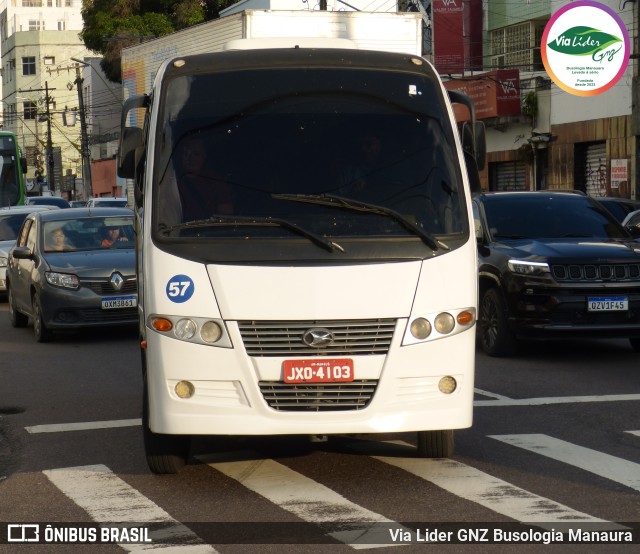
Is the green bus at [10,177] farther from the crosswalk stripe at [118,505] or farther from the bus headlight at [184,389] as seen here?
the bus headlight at [184,389]

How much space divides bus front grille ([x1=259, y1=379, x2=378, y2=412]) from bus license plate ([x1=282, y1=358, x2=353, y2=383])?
0.11ft

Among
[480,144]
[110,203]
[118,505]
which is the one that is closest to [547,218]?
[480,144]

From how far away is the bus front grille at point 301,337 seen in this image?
737 centimetres

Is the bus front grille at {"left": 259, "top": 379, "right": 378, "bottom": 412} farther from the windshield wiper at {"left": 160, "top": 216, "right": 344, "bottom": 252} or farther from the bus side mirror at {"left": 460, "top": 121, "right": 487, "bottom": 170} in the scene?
the bus side mirror at {"left": 460, "top": 121, "right": 487, "bottom": 170}

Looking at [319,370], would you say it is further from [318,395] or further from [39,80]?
[39,80]

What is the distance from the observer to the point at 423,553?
6.14 metres

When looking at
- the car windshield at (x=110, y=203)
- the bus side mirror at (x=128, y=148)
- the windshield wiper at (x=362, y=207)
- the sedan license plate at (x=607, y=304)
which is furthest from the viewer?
the car windshield at (x=110, y=203)

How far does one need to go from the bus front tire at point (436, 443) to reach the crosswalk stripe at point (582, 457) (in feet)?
2.33

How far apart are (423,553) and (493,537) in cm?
44

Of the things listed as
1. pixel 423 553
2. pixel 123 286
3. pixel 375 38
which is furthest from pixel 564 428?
pixel 375 38

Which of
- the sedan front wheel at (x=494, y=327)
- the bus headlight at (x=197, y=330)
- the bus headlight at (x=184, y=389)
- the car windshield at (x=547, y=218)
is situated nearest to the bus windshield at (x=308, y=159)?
the bus headlight at (x=197, y=330)

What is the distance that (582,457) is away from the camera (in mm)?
8461

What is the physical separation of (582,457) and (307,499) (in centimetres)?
210

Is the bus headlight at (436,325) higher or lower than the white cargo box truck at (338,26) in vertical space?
lower
